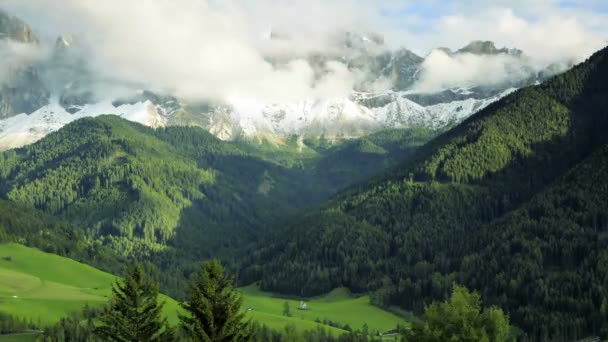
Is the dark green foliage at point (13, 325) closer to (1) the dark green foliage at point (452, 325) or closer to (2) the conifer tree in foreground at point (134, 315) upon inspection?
(2) the conifer tree in foreground at point (134, 315)

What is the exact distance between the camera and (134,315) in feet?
225

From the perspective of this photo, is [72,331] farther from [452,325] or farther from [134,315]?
[452,325]

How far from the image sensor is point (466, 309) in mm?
85062

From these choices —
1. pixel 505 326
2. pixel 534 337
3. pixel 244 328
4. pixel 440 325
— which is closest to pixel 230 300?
pixel 244 328

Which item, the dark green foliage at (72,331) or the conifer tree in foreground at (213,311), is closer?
the conifer tree in foreground at (213,311)

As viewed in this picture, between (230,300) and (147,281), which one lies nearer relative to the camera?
(230,300)

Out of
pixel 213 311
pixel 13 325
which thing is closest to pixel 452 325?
pixel 213 311

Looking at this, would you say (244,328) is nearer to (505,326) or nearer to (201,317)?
(201,317)

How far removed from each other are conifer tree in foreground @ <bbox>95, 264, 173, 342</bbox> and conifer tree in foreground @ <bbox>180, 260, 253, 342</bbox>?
22.4 feet

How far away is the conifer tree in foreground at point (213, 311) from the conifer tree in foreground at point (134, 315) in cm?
682

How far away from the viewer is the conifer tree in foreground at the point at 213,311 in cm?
6109

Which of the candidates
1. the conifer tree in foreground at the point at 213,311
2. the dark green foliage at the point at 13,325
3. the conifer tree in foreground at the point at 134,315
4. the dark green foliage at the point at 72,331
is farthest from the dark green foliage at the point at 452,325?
the dark green foliage at the point at 13,325

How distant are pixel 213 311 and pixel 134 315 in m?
10.9

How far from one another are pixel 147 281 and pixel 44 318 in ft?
398
